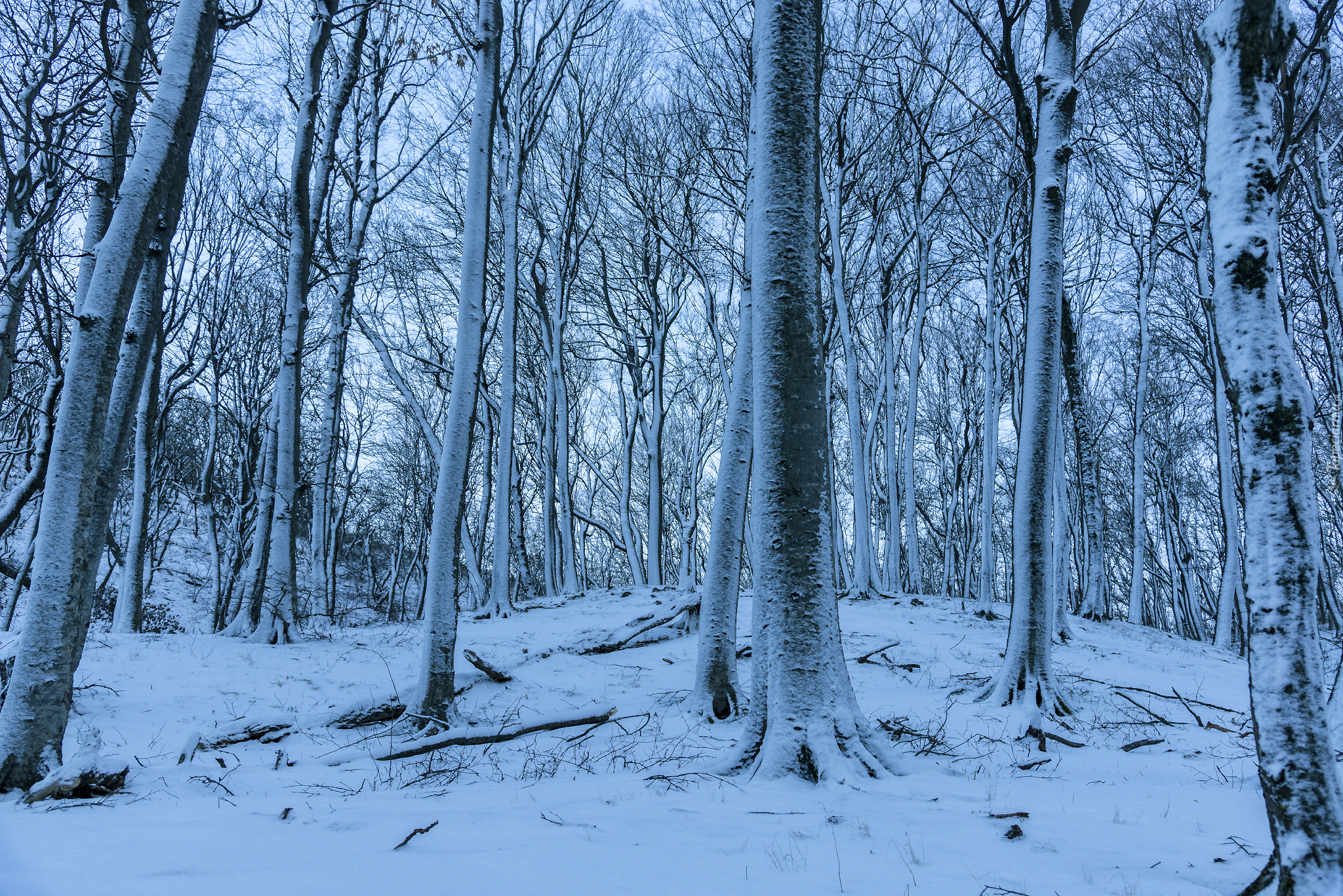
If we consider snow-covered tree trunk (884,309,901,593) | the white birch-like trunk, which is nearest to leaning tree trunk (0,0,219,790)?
the white birch-like trunk

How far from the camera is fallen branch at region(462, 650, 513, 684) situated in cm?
615

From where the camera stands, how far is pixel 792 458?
11.2 feet

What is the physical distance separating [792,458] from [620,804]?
5.81ft

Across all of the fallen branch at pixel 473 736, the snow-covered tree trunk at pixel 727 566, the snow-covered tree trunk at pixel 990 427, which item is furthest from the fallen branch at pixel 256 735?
the snow-covered tree trunk at pixel 990 427

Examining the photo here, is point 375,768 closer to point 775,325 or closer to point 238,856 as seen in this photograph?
point 238,856

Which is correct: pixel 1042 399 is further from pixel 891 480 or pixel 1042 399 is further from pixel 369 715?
pixel 891 480

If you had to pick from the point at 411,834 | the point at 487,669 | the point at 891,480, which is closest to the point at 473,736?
the point at 487,669

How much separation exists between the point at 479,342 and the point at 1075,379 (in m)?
9.04

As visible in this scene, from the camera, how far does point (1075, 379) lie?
33.4ft

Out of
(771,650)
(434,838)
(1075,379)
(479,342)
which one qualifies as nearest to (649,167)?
(1075,379)

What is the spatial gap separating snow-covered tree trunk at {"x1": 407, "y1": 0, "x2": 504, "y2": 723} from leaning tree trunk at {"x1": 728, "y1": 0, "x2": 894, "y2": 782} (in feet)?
8.16

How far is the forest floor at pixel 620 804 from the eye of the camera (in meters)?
2.05

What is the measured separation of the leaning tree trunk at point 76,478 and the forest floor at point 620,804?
1.70 feet

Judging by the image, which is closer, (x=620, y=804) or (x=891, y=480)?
(x=620, y=804)
